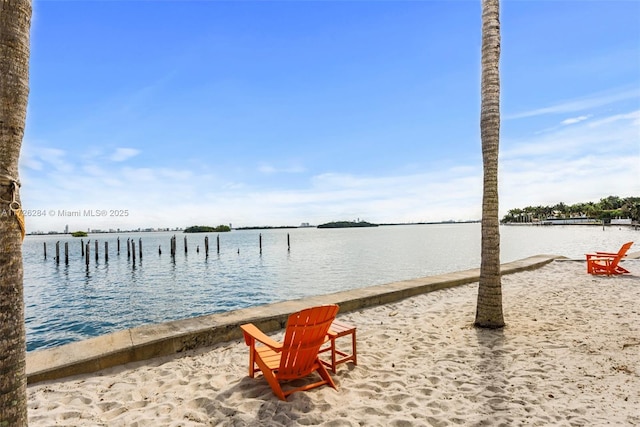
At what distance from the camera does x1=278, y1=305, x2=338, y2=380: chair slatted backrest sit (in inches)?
133

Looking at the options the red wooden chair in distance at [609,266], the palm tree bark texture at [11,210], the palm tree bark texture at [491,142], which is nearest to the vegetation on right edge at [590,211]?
the red wooden chair in distance at [609,266]

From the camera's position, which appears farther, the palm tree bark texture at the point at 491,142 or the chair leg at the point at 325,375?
the palm tree bark texture at the point at 491,142

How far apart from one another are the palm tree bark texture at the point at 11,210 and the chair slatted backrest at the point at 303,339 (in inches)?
76.4

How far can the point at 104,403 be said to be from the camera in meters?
3.50

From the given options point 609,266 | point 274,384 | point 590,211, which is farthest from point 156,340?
Answer: point 590,211

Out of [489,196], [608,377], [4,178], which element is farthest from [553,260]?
[4,178]

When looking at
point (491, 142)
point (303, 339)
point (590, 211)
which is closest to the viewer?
point (303, 339)

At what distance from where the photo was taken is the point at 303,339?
3.47 metres

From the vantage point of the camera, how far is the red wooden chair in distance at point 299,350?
3408 millimetres

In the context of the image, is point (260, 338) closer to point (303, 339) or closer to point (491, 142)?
point (303, 339)

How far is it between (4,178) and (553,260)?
54.4 feet

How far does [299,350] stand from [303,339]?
0.13m

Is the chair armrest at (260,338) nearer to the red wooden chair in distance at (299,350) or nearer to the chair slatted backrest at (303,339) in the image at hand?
the red wooden chair in distance at (299,350)

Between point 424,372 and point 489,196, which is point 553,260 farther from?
point 424,372
